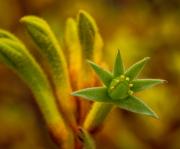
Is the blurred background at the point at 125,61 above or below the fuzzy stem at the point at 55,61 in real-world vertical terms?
below

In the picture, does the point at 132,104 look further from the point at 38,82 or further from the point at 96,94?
the point at 38,82

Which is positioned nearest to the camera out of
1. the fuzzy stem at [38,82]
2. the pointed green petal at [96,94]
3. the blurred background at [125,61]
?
the pointed green petal at [96,94]

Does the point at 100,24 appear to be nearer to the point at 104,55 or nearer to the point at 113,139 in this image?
the point at 104,55

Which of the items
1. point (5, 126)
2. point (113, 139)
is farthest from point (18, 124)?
point (113, 139)

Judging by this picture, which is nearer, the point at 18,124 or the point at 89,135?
the point at 89,135

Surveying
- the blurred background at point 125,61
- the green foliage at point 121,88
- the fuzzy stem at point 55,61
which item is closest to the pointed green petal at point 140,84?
the green foliage at point 121,88

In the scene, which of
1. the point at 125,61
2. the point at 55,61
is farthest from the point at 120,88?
the point at 125,61

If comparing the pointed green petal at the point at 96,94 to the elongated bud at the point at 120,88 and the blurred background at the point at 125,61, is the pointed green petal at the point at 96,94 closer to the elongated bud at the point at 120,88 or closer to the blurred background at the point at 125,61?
the elongated bud at the point at 120,88
